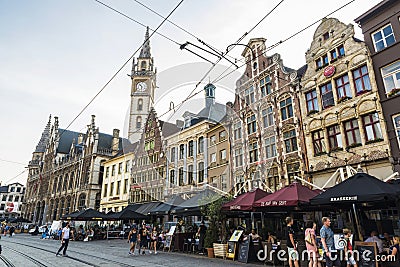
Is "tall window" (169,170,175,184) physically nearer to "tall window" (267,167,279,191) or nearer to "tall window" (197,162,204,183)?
"tall window" (197,162,204,183)

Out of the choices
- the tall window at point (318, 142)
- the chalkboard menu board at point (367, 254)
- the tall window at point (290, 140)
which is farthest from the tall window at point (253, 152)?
the chalkboard menu board at point (367, 254)

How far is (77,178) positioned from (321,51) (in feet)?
155

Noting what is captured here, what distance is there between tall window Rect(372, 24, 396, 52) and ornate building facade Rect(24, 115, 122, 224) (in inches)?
1443

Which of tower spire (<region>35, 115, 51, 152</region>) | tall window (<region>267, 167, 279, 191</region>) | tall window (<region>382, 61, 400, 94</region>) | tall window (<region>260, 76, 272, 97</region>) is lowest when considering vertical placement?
tall window (<region>267, 167, 279, 191</region>)

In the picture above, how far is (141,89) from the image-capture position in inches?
2334

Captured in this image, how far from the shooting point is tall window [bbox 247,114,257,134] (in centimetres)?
2350

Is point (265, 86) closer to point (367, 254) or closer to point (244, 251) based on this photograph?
point (244, 251)

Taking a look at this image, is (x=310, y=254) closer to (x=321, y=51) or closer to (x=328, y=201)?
(x=328, y=201)

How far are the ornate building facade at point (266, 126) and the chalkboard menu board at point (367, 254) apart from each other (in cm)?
991

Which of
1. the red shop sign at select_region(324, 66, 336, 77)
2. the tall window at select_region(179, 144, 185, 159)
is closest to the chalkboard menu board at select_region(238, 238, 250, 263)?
the red shop sign at select_region(324, 66, 336, 77)

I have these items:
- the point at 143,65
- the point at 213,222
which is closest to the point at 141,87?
the point at 143,65

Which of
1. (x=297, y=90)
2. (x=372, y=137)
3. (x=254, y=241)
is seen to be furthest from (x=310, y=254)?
(x=297, y=90)

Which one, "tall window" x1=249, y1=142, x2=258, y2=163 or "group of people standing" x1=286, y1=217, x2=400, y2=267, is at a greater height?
"tall window" x1=249, y1=142, x2=258, y2=163

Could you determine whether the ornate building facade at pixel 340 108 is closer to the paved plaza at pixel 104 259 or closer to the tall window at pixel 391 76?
the tall window at pixel 391 76
